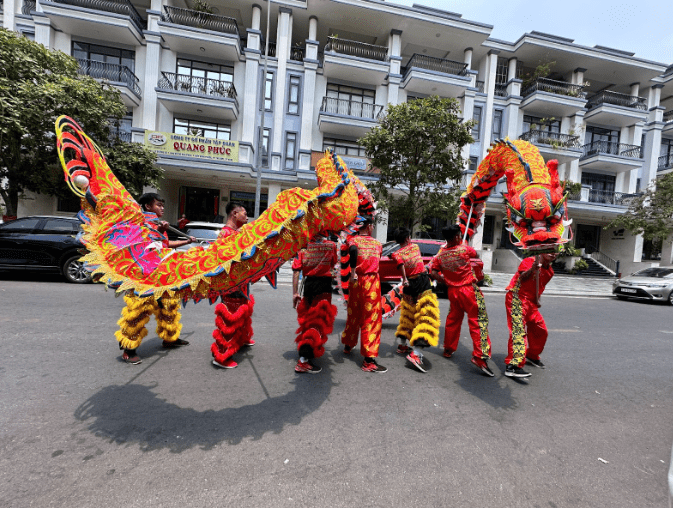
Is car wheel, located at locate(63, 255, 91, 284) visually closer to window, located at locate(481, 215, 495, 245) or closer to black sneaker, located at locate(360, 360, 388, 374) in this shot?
black sneaker, located at locate(360, 360, 388, 374)

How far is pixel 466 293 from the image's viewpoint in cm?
382

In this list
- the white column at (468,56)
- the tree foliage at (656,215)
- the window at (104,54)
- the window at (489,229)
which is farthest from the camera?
the window at (489,229)

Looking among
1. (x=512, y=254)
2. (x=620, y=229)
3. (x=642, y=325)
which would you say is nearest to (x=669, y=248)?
(x=620, y=229)

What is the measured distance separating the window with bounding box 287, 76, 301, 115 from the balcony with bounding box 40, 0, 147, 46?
23.6ft

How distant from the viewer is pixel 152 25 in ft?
49.5

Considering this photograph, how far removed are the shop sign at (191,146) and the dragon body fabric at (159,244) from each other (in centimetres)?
1269

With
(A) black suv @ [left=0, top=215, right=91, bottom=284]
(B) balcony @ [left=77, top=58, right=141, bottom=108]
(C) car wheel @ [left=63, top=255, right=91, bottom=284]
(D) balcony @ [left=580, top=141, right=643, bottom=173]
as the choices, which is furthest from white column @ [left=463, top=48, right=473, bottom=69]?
(C) car wheel @ [left=63, top=255, right=91, bottom=284]

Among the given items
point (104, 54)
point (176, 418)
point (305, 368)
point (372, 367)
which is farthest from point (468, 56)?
point (176, 418)

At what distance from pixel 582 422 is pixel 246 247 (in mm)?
3284

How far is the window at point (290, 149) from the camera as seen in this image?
16.7 meters

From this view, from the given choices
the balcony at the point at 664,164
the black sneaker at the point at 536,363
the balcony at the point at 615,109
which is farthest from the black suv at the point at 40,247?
the balcony at the point at 664,164

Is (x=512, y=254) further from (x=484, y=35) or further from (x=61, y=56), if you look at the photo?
(x=61, y=56)

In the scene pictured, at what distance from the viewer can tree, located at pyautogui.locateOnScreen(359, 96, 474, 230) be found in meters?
9.72

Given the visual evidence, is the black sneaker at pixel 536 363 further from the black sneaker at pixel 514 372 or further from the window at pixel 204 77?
the window at pixel 204 77
